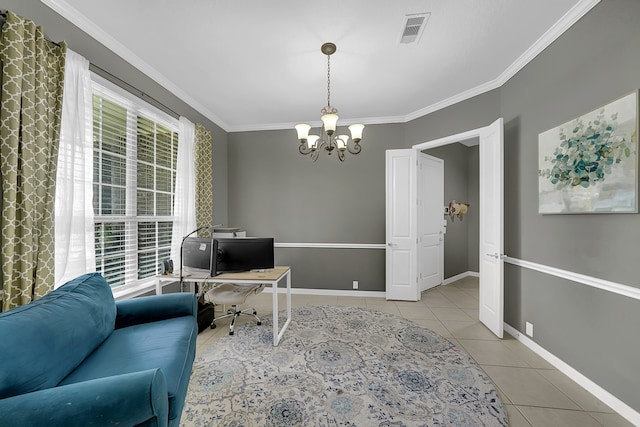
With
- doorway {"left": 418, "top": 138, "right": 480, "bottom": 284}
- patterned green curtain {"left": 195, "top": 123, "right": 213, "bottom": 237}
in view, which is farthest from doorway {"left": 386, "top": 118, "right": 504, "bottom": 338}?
patterned green curtain {"left": 195, "top": 123, "right": 213, "bottom": 237}

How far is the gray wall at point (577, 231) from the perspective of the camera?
1602 millimetres

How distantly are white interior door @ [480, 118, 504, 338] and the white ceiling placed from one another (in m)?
0.77

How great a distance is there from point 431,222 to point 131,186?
4.50 metres

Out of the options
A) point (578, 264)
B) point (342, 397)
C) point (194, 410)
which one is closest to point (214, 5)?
point (194, 410)

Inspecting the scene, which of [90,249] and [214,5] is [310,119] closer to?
[214,5]

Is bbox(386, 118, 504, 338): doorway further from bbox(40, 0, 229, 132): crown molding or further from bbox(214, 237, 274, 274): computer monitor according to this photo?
bbox(40, 0, 229, 132): crown molding

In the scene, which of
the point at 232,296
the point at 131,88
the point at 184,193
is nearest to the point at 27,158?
the point at 131,88

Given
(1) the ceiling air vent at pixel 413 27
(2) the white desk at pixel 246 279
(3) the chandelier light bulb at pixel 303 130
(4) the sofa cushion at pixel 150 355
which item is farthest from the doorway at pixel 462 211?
(4) the sofa cushion at pixel 150 355

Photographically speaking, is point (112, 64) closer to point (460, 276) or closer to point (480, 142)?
point (480, 142)

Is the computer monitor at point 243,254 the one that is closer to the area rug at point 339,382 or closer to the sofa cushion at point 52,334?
the area rug at point 339,382

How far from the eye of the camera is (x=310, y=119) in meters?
3.99

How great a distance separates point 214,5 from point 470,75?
2.69 meters

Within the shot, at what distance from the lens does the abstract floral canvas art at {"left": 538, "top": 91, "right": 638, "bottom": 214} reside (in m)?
1.56

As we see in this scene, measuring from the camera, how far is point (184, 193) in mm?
3145
